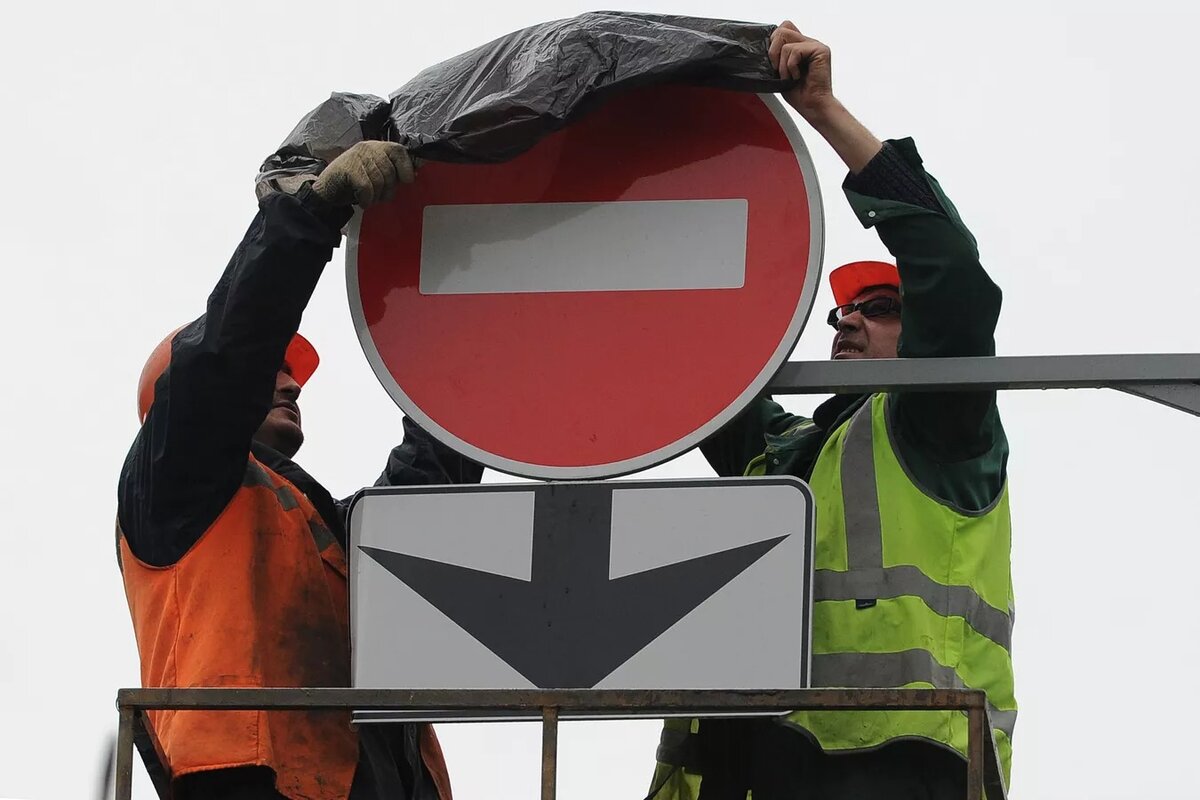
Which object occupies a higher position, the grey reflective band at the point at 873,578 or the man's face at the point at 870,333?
→ the man's face at the point at 870,333

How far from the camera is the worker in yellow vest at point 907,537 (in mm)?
4344

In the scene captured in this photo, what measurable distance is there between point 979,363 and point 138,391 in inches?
89.1

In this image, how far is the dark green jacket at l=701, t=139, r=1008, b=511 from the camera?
14.3 ft

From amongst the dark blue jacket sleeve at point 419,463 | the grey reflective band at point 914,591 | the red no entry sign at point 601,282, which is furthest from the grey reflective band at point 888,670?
the dark blue jacket sleeve at point 419,463

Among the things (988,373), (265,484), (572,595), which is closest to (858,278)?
(988,373)

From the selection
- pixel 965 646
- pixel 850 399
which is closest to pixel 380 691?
pixel 965 646

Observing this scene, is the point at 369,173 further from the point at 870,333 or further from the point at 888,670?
the point at 870,333

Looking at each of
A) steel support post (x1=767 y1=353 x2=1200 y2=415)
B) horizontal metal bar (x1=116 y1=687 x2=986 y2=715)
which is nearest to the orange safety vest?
horizontal metal bar (x1=116 y1=687 x2=986 y2=715)

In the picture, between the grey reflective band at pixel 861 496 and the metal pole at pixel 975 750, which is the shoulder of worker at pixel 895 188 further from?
the metal pole at pixel 975 750

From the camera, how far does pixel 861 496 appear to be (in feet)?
15.0

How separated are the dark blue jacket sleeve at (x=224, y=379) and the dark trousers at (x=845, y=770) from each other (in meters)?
1.45

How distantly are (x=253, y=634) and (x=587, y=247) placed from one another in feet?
4.22

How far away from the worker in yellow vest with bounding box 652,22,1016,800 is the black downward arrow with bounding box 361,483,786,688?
0.54 m

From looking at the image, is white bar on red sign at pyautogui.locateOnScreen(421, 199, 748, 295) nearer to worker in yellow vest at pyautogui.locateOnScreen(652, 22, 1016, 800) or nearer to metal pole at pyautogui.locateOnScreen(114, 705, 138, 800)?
worker in yellow vest at pyautogui.locateOnScreen(652, 22, 1016, 800)
